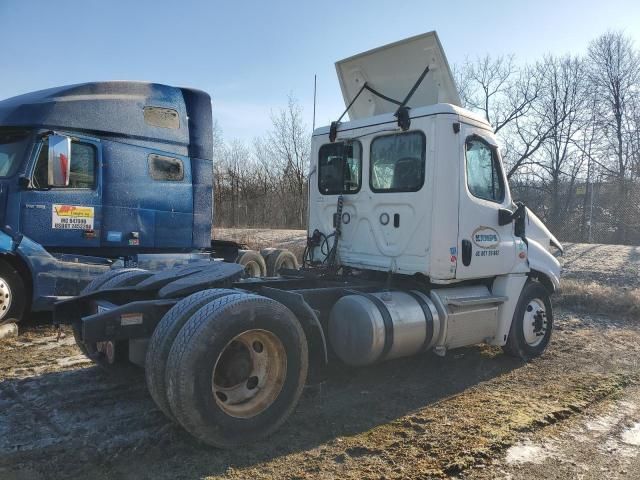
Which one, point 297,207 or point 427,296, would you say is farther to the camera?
point 297,207

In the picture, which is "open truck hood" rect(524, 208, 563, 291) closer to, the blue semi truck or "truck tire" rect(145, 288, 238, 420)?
"truck tire" rect(145, 288, 238, 420)

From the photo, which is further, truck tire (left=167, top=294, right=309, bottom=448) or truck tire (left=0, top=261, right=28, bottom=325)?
truck tire (left=0, top=261, right=28, bottom=325)

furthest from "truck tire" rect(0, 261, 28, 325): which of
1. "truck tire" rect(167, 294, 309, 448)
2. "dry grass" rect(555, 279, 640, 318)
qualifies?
"dry grass" rect(555, 279, 640, 318)

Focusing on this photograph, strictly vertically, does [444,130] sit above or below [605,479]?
above

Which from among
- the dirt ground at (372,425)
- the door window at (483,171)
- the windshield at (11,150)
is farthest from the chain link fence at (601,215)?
the windshield at (11,150)

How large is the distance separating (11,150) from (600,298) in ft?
32.3

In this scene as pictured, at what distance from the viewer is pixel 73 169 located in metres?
7.75

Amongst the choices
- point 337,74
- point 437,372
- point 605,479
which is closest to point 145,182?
point 337,74

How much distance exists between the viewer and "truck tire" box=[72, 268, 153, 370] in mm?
4535

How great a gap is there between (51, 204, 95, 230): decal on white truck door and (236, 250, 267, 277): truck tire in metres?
3.12

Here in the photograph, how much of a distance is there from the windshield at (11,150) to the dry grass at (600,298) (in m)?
9.32

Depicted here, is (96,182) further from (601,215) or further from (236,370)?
(601,215)

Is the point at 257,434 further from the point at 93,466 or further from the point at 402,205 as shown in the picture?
the point at 402,205

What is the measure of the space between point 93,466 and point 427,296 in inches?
141
